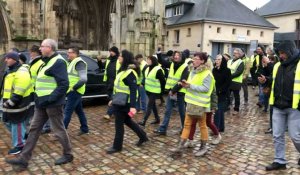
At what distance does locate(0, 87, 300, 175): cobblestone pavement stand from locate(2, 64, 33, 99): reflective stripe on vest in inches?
43.6

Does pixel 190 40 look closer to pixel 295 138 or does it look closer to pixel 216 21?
pixel 216 21

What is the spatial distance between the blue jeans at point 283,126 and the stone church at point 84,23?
13956 millimetres

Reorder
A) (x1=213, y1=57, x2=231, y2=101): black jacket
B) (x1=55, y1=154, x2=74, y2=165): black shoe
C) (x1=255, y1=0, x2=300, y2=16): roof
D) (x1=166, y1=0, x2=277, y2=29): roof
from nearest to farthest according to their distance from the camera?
(x1=55, y1=154, x2=74, y2=165): black shoe
(x1=213, y1=57, x2=231, y2=101): black jacket
(x1=166, y1=0, x2=277, y2=29): roof
(x1=255, y1=0, x2=300, y2=16): roof

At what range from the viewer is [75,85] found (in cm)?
671

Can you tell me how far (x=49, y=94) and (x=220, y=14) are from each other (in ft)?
117

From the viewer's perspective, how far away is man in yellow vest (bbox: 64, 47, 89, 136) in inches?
267

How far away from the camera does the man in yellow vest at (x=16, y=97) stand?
5.36 metres

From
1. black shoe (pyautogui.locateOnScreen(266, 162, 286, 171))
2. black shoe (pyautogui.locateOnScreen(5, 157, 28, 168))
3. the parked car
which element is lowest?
black shoe (pyautogui.locateOnScreen(266, 162, 286, 171))

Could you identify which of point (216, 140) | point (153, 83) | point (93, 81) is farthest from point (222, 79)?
point (93, 81)

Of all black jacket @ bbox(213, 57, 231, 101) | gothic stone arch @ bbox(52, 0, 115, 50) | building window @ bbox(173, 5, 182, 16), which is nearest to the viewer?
black jacket @ bbox(213, 57, 231, 101)

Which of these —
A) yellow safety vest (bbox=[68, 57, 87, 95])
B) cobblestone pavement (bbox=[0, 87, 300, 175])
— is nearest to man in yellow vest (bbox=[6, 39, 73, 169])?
cobblestone pavement (bbox=[0, 87, 300, 175])

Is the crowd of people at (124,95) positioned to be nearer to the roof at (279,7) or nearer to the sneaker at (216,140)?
→ the sneaker at (216,140)

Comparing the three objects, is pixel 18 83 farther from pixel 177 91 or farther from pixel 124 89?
pixel 177 91

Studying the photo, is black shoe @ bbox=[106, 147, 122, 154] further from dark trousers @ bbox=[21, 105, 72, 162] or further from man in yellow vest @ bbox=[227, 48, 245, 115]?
man in yellow vest @ bbox=[227, 48, 245, 115]
